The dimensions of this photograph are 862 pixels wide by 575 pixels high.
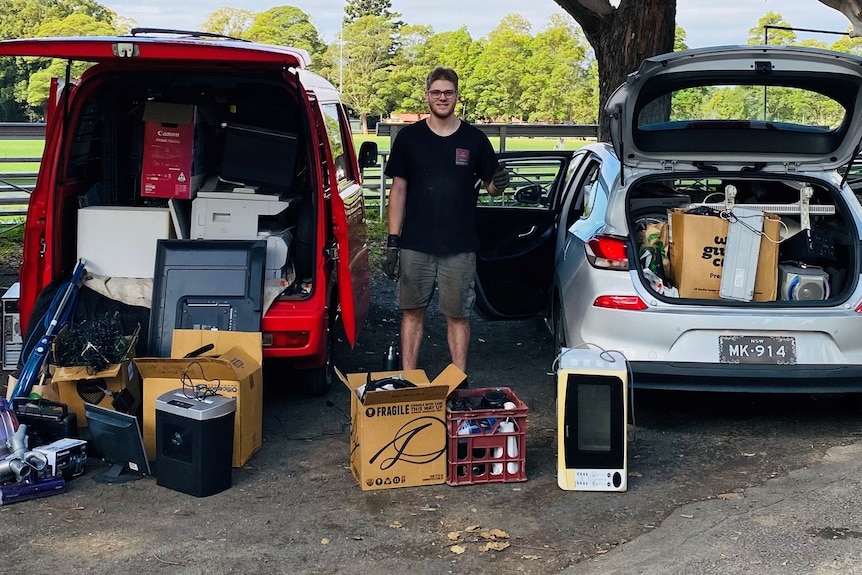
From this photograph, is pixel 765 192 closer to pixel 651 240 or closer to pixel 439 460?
pixel 651 240

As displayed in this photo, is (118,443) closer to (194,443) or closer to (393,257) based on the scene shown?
(194,443)

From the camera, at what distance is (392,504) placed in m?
4.39

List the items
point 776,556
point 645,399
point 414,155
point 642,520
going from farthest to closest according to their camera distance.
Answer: point 645,399, point 414,155, point 642,520, point 776,556

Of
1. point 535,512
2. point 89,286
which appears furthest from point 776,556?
point 89,286

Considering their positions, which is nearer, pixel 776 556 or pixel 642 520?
pixel 776 556

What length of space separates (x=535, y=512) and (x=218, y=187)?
10.4ft

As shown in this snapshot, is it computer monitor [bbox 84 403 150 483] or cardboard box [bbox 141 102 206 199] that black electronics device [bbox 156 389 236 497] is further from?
cardboard box [bbox 141 102 206 199]

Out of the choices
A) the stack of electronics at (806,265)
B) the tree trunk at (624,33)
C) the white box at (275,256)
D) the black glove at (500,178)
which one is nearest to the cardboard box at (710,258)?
the stack of electronics at (806,265)

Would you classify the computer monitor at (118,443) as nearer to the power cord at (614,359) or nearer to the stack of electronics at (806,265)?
the power cord at (614,359)

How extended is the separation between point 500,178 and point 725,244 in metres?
1.31

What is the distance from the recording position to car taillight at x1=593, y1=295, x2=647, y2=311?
16.8ft

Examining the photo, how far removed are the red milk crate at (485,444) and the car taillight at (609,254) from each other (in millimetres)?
1019

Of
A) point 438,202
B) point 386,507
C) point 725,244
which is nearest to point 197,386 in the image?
point 386,507

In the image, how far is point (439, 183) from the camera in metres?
5.68
